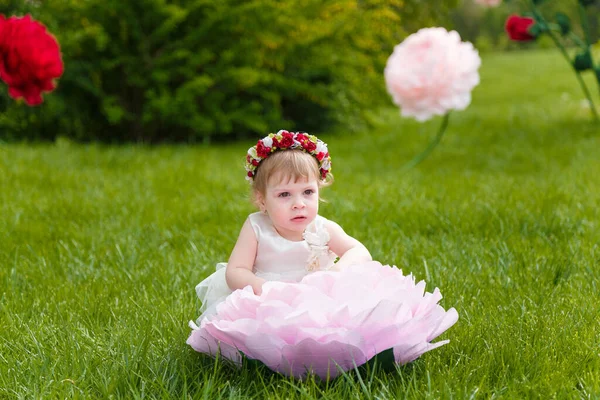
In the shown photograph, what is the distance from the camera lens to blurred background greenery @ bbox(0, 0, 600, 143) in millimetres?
6441

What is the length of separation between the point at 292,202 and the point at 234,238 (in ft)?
4.37

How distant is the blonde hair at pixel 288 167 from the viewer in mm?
2178

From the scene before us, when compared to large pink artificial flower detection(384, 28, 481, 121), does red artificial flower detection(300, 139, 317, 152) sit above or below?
above

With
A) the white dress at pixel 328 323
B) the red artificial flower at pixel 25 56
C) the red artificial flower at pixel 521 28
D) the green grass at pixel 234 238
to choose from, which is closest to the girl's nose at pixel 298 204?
the white dress at pixel 328 323

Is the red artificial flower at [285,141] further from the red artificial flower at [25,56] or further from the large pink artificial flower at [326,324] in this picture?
the red artificial flower at [25,56]

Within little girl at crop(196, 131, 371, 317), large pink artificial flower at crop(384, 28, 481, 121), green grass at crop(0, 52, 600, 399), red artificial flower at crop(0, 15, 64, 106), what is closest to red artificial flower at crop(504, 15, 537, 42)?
green grass at crop(0, 52, 600, 399)

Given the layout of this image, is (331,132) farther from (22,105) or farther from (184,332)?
(184,332)

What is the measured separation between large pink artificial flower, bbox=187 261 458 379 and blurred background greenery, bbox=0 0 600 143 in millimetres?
4611

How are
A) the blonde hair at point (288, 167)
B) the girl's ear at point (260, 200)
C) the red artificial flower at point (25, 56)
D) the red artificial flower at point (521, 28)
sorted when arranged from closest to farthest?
the blonde hair at point (288, 167) < the girl's ear at point (260, 200) < the red artificial flower at point (25, 56) < the red artificial flower at point (521, 28)

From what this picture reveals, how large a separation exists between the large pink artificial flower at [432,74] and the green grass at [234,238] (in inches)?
19.1

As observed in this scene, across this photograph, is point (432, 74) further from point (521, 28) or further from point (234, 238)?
point (234, 238)

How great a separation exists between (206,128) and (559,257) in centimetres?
415

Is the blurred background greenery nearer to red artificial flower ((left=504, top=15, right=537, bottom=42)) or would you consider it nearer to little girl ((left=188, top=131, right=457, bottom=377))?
red artificial flower ((left=504, top=15, right=537, bottom=42))

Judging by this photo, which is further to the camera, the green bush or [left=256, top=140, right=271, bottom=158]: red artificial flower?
the green bush
